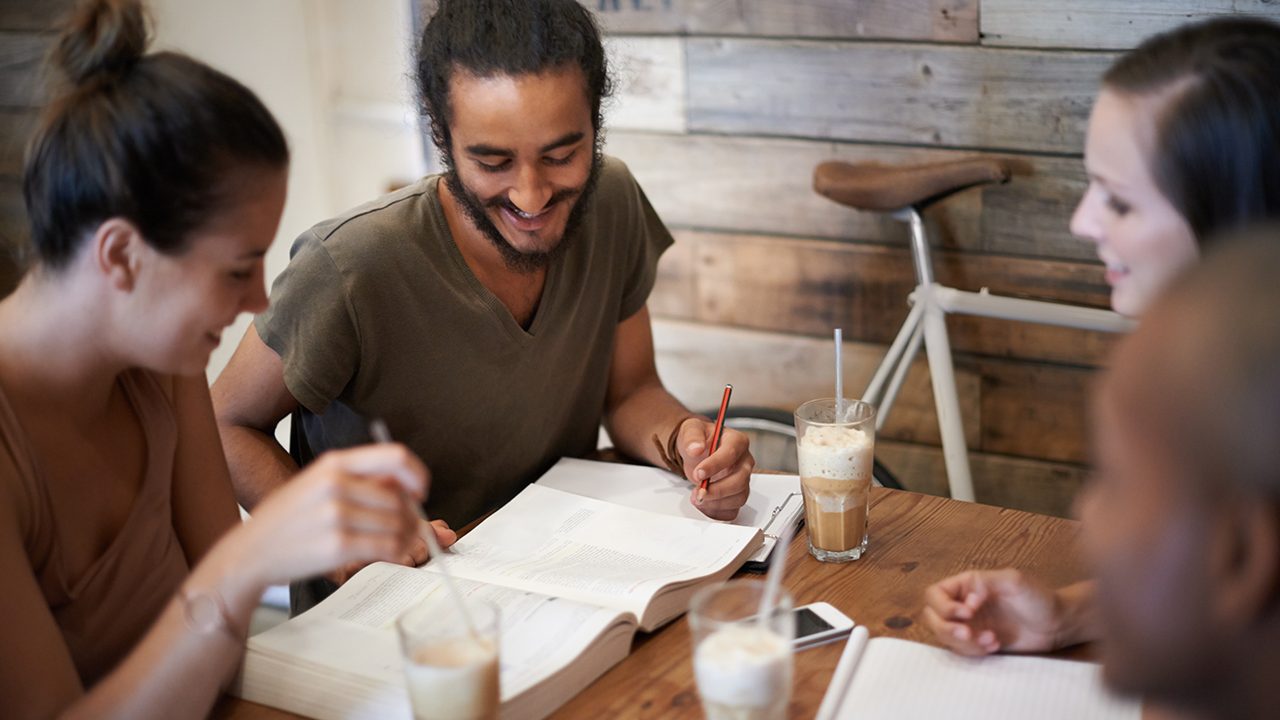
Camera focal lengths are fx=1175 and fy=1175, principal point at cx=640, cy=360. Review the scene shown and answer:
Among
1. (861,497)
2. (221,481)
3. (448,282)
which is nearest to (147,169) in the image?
(221,481)

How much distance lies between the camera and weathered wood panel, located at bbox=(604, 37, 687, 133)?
247cm

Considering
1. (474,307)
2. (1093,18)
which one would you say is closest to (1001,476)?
(1093,18)

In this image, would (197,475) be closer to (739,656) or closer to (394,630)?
(394,630)

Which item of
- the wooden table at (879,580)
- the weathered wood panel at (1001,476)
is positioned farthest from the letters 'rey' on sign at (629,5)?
the wooden table at (879,580)

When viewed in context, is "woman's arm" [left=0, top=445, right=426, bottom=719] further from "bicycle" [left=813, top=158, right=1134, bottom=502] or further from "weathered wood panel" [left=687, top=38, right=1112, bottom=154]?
"weathered wood panel" [left=687, top=38, right=1112, bottom=154]

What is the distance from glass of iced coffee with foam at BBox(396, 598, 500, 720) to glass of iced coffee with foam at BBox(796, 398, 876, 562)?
1.69ft

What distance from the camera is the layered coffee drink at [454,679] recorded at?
3.13 feet

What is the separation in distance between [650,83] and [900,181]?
630 millimetres

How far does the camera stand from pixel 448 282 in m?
1.63

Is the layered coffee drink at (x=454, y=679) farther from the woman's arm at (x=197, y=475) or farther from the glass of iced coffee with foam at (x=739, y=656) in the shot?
the woman's arm at (x=197, y=475)

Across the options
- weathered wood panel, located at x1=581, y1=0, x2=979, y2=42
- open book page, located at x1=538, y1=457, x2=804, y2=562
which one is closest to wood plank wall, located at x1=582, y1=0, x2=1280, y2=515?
weathered wood panel, located at x1=581, y1=0, x2=979, y2=42

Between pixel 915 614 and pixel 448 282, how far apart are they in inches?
30.5

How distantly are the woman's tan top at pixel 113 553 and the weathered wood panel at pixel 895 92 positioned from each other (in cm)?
150

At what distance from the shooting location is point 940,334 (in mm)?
2205
